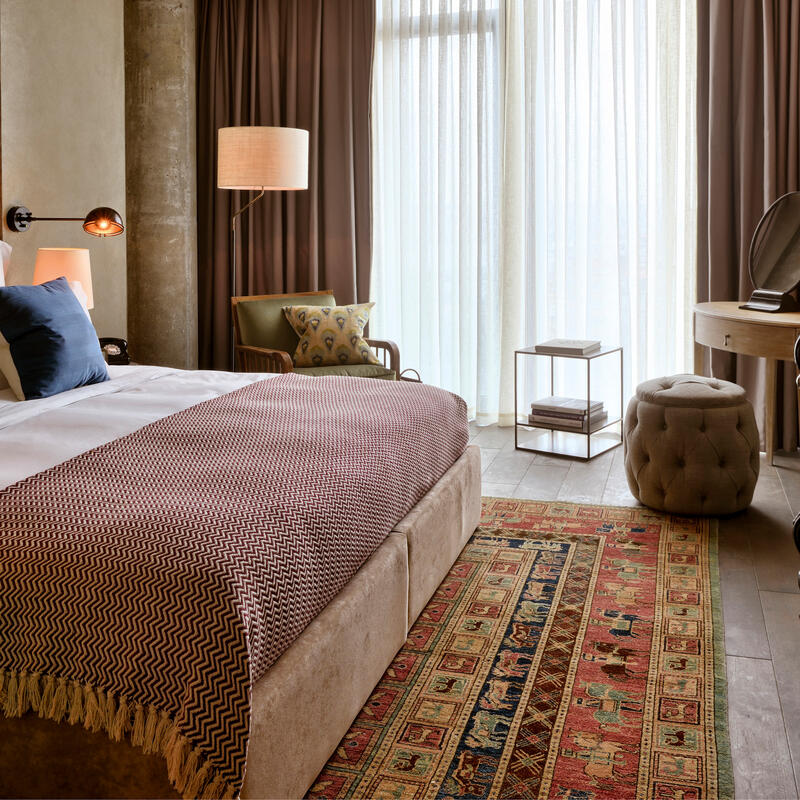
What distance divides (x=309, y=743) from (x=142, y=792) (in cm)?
37

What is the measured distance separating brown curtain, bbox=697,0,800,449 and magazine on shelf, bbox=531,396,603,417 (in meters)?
0.72

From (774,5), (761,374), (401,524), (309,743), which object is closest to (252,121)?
(774,5)

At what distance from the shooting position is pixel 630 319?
492 cm

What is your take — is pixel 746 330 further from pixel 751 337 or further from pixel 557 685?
pixel 557 685

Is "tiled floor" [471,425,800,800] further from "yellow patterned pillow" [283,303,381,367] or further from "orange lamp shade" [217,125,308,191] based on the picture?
"orange lamp shade" [217,125,308,191]

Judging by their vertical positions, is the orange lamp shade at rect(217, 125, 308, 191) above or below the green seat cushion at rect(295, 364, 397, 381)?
above

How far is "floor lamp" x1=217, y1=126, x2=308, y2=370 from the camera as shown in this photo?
4.60m

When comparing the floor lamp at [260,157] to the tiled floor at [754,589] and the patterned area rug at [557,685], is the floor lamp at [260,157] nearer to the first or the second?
the tiled floor at [754,589]

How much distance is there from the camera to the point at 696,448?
3428 mm

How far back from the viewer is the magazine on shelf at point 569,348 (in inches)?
173

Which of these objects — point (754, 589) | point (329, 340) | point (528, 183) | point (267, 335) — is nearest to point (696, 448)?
point (754, 589)

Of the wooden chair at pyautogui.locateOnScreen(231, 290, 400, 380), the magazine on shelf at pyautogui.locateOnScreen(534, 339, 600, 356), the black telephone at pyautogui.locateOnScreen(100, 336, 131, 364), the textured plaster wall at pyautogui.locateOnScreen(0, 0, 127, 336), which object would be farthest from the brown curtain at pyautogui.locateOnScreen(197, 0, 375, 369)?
the magazine on shelf at pyautogui.locateOnScreen(534, 339, 600, 356)

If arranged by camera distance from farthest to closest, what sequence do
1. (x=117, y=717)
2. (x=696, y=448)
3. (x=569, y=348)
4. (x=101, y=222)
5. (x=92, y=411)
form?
(x=569, y=348) → (x=101, y=222) → (x=696, y=448) → (x=92, y=411) → (x=117, y=717)

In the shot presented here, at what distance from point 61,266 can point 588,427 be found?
8.47 ft
